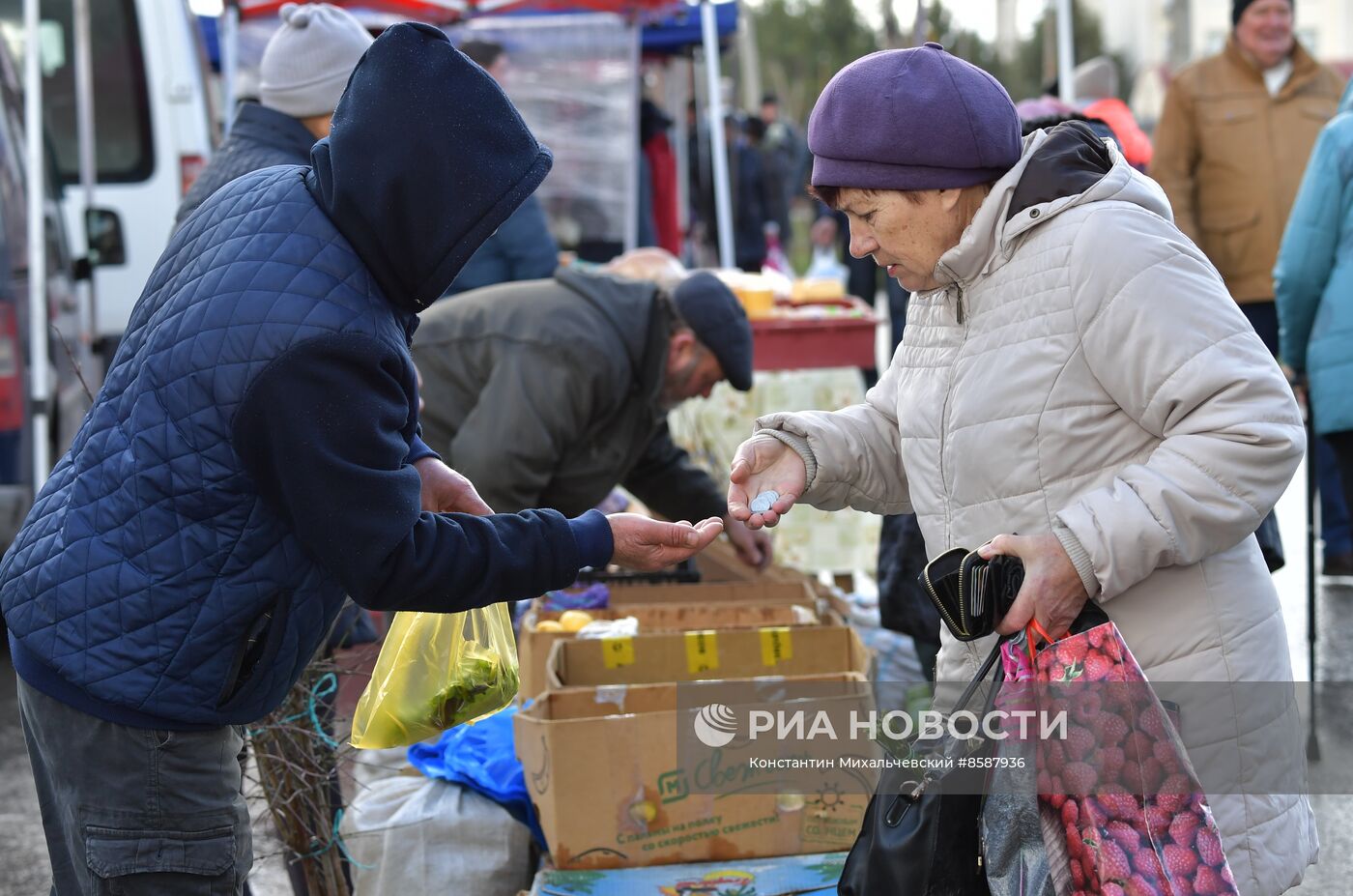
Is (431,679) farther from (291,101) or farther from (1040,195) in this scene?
(291,101)

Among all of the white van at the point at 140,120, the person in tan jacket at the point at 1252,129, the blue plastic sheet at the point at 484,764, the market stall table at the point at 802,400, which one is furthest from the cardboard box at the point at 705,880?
the white van at the point at 140,120

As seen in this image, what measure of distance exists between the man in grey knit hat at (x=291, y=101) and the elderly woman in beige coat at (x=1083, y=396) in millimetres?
1948

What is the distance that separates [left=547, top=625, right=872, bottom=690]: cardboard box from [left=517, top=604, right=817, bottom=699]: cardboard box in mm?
118

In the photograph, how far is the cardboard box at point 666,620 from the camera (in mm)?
3518

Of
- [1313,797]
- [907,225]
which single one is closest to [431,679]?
[907,225]

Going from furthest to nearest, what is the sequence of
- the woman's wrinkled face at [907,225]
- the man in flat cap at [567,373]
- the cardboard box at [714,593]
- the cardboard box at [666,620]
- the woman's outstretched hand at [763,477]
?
1. the cardboard box at [714,593]
2. the man in flat cap at [567,373]
3. the cardboard box at [666,620]
4. the woman's outstretched hand at [763,477]
5. the woman's wrinkled face at [907,225]

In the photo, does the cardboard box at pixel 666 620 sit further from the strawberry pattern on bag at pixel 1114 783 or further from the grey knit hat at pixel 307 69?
the strawberry pattern on bag at pixel 1114 783

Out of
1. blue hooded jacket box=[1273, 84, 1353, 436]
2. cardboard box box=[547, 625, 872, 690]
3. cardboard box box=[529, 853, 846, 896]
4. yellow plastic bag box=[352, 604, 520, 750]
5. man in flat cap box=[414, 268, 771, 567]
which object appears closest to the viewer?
yellow plastic bag box=[352, 604, 520, 750]

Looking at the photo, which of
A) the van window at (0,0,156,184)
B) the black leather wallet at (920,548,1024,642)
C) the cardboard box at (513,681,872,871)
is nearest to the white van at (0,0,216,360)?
the van window at (0,0,156,184)

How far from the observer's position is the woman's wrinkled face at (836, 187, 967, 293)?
6.94 ft

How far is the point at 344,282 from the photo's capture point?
6.15ft

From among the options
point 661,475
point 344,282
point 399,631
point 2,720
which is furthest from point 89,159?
point 344,282

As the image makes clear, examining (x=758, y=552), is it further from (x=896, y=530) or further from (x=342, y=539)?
(x=342, y=539)

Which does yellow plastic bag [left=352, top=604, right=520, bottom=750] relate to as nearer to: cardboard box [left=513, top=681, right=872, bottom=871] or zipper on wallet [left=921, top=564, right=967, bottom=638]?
cardboard box [left=513, top=681, right=872, bottom=871]
